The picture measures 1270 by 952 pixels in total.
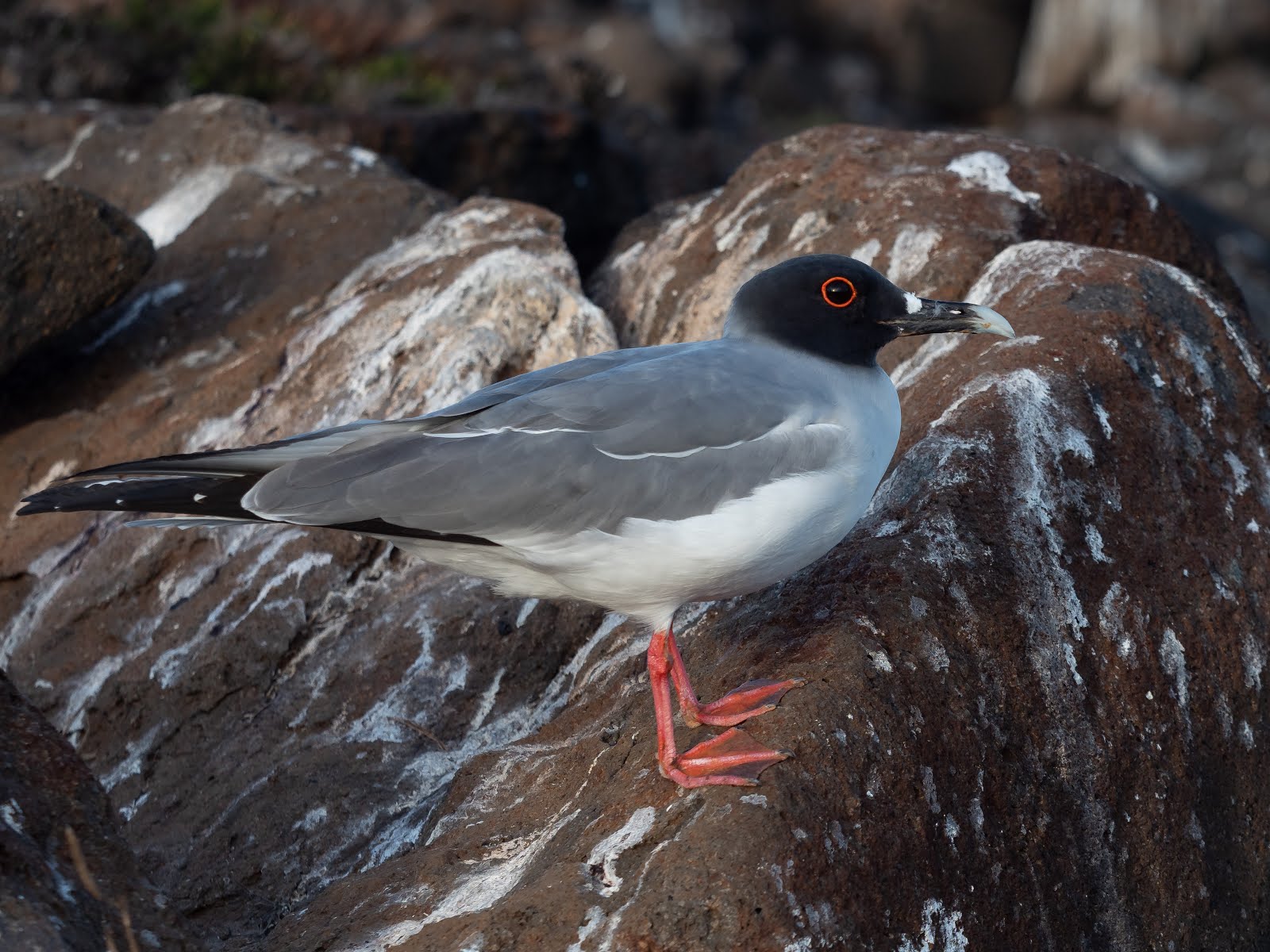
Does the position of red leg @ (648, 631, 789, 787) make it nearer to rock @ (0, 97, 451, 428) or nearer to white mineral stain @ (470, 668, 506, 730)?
white mineral stain @ (470, 668, 506, 730)

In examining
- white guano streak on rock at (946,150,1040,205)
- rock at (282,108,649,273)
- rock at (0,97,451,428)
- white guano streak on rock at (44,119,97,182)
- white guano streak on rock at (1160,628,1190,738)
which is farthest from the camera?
rock at (282,108,649,273)

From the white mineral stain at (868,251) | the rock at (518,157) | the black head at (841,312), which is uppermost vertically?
the black head at (841,312)

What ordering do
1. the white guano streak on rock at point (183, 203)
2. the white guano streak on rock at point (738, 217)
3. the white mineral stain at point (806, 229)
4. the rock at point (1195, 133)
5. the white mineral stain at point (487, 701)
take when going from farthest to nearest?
the rock at point (1195, 133)
the white guano streak on rock at point (183, 203)
the white guano streak on rock at point (738, 217)
the white mineral stain at point (806, 229)
the white mineral stain at point (487, 701)

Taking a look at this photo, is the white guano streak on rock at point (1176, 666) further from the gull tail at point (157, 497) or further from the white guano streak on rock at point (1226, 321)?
the gull tail at point (157, 497)

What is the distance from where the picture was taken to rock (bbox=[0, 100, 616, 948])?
521 cm

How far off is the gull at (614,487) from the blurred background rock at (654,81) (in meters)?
6.44

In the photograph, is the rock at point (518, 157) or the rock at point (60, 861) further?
the rock at point (518, 157)

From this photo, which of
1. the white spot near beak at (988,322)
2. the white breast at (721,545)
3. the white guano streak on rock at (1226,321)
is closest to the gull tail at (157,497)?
the white breast at (721,545)

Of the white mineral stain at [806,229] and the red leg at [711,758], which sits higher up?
the white mineral stain at [806,229]

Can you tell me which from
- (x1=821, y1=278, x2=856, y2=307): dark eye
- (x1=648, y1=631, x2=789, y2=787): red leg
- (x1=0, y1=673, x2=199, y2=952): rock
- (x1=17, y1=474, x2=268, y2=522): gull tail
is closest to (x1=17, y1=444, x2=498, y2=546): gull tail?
(x1=17, y1=474, x2=268, y2=522): gull tail

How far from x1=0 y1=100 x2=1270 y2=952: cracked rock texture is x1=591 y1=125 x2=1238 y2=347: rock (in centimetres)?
3

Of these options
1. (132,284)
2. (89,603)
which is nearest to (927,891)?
(89,603)

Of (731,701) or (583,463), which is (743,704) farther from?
(583,463)

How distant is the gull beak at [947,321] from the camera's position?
4578 mm
